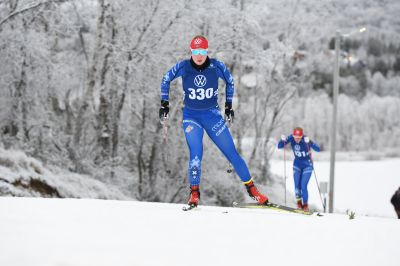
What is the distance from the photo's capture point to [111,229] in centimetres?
373

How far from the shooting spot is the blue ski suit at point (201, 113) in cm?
581

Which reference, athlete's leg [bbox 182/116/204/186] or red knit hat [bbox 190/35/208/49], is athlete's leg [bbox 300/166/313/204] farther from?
red knit hat [bbox 190/35/208/49]

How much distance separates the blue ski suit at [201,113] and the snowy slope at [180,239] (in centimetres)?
131

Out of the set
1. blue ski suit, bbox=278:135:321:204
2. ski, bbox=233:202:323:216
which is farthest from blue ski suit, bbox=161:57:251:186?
blue ski suit, bbox=278:135:321:204

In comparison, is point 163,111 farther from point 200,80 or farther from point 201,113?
point 200,80

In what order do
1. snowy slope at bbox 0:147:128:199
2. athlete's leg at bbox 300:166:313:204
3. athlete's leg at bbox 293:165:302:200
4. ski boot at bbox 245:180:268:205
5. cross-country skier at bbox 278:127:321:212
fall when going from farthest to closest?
athlete's leg at bbox 293:165:302:200 < athlete's leg at bbox 300:166:313:204 < cross-country skier at bbox 278:127:321:212 < snowy slope at bbox 0:147:128:199 < ski boot at bbox 245:180:268:205

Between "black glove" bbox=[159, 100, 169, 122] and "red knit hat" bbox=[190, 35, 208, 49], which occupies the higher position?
"red knit hat" bbox=[190, 35, 208, 49]

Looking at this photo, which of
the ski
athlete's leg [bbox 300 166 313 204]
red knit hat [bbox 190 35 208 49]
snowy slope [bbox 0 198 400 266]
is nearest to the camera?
snowy slope [bbox 0 198 400 266]

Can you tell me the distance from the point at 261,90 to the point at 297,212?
62.9 feet

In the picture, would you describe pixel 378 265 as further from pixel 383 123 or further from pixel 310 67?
pixel 383 123

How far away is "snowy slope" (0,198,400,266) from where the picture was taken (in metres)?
2.99

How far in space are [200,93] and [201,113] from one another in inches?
10.7

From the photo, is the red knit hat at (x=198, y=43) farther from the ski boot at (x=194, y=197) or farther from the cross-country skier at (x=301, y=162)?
the cross-country skier at (x=301, y=162)

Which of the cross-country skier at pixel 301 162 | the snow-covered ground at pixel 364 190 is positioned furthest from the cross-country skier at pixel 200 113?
the snow-covered ground at pixel 364 190
